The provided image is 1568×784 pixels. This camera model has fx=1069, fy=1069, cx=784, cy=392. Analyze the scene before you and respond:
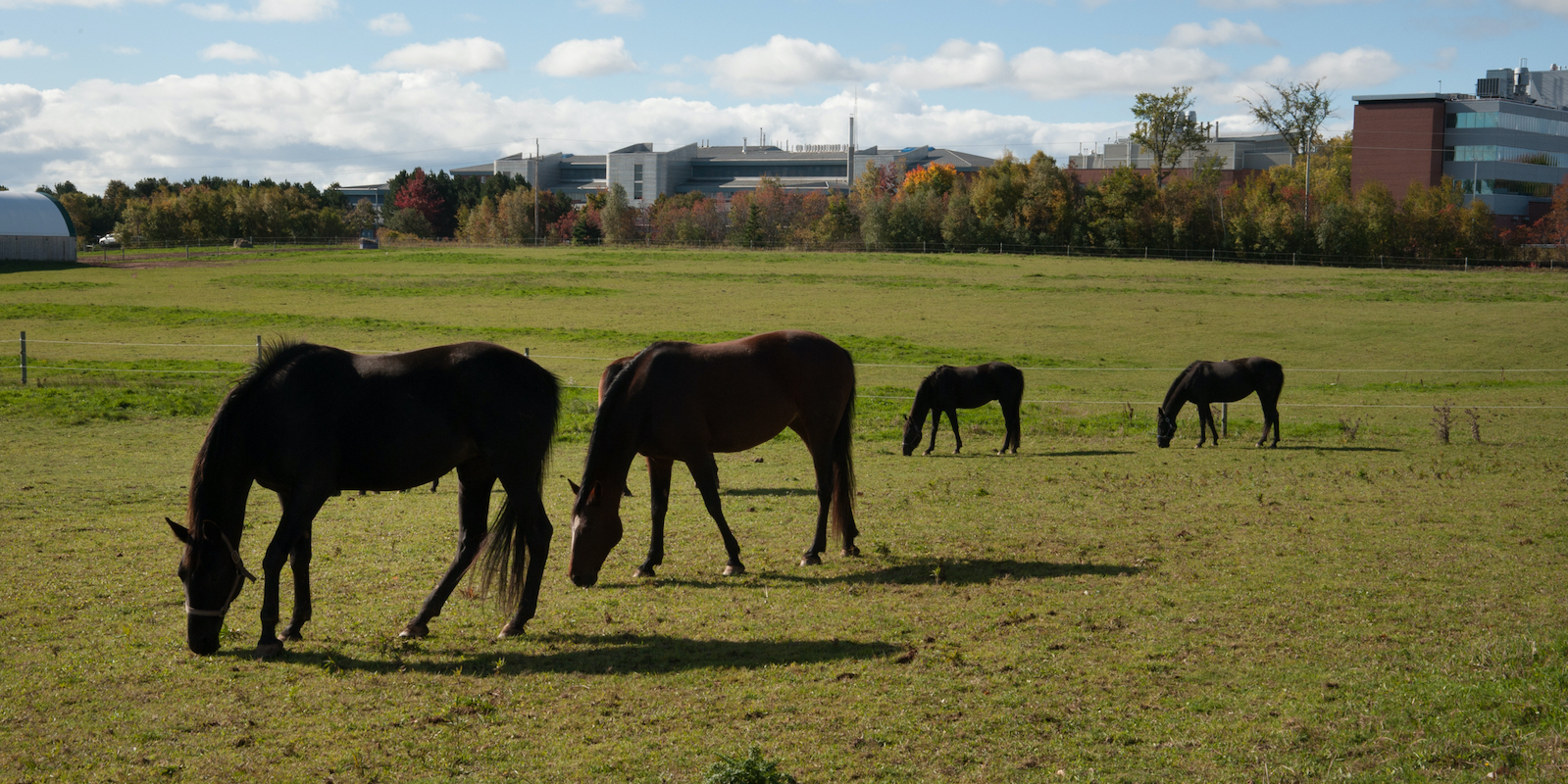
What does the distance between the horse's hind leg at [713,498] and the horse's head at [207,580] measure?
140 inches

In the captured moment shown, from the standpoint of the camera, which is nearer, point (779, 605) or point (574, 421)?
point (779, 605)

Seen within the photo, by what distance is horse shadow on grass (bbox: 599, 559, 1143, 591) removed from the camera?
8.80 m

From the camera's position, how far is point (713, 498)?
361 inches

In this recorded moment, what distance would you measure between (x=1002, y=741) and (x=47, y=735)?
15.8ft

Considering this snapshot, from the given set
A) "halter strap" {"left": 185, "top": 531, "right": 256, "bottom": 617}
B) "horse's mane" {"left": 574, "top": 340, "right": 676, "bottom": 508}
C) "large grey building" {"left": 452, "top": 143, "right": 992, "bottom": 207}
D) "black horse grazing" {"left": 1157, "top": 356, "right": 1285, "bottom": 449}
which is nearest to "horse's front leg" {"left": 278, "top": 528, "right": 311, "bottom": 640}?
"halter strap" {"left": 185, "top": 531, "right": 256, "bottom": 617}

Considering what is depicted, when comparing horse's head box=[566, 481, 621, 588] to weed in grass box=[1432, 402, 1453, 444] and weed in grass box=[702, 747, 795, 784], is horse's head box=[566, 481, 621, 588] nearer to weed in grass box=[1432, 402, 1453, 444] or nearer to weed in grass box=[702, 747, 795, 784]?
weed in grass box=[702, 747, 795, 784]

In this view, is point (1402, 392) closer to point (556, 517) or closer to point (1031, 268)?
point (556, 517)

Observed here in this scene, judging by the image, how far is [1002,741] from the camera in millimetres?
5277

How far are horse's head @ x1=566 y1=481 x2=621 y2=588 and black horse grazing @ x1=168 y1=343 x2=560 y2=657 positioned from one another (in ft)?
2.37

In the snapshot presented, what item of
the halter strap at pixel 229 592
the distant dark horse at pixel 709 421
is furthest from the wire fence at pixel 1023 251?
the halter strap at pixel 229 592

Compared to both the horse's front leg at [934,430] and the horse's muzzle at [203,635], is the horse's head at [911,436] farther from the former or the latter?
the horse's muzzle at [203,635]

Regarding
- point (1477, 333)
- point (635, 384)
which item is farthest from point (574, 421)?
point (1477, 333)

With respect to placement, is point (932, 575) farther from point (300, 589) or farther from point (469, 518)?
point (300, 589)

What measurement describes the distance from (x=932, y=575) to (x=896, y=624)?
61.3 inches
